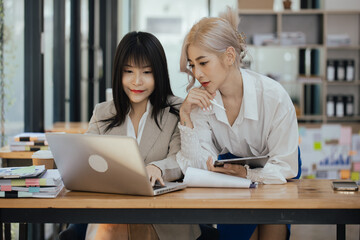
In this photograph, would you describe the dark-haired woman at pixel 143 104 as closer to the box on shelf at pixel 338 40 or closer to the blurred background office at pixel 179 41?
the blurred background office at pixel 179 41

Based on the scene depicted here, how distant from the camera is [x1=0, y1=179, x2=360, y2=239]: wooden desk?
164cm

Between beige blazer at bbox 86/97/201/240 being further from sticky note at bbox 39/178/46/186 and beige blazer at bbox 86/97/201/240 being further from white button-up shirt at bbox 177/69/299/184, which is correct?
sticky note at bbox 39/178/46/186

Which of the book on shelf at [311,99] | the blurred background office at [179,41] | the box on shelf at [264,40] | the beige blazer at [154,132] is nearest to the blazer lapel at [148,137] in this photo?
the beige blazer at [154,132]

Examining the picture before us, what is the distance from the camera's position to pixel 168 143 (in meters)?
2.31

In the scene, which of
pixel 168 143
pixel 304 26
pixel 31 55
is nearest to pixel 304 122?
pixel 304 26

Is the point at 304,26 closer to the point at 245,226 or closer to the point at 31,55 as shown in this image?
the point at 31,55

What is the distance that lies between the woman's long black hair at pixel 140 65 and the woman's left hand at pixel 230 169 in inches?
15.3

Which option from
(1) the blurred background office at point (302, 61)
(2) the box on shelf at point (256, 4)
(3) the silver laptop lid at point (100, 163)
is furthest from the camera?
(2) the box on shelf at point (256, 4)

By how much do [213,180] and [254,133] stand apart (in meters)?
0.40

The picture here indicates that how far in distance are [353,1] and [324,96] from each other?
121cm

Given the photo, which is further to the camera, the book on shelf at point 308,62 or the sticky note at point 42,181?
the book on shelf at point 308,62

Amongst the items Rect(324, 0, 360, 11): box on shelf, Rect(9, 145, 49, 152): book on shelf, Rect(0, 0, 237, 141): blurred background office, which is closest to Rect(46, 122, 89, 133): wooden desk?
Rect(0, 0, 237, 141): blurred background office

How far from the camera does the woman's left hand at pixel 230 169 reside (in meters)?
1.98

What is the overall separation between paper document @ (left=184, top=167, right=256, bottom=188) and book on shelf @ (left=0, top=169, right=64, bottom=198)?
46 centimetres
